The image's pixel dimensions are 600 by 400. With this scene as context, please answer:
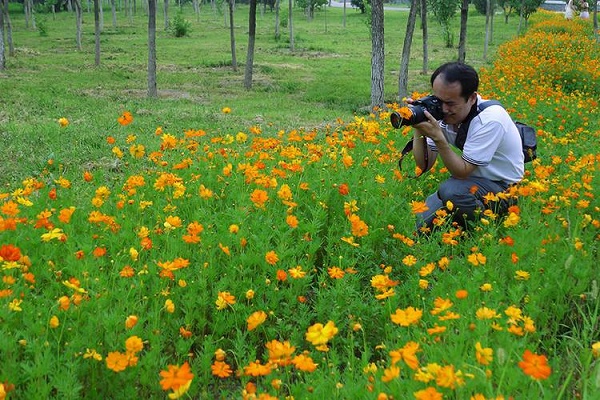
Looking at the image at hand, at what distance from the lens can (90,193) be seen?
4477mm

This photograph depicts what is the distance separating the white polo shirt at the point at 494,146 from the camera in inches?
149

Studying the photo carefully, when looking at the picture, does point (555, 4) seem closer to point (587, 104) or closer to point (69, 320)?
point (587, 104)

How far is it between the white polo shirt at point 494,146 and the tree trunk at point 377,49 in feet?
19.8

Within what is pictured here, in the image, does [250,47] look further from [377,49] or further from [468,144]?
[468,144]

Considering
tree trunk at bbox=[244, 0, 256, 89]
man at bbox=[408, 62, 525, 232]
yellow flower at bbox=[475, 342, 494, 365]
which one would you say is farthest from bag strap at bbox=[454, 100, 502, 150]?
tree trunk at bbox=[244, 0, 256, 89]

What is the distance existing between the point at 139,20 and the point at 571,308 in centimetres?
4262

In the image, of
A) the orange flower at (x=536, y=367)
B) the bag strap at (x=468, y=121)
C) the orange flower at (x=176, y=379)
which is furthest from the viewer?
the bag strap at (x=468, y=121)

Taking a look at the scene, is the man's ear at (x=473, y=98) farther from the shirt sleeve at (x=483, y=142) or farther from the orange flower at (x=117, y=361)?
the orange flower at (x=117, y=361)

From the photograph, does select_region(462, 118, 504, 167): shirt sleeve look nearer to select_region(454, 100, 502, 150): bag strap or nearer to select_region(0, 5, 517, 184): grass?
select_region(454, 100, 502, 150): bag strap

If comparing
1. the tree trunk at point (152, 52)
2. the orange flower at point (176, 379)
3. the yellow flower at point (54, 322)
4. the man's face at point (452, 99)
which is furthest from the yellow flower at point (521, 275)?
the tree trunk at point (152, 52)

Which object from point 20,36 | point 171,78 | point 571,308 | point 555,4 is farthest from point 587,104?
point 555,4

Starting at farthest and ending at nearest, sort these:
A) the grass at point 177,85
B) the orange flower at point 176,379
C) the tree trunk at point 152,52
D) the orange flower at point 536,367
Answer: the tree trunk at point 152,52 < the grass at point 177,85 < the orange flower at point 176,379 < the orange flower at point 536,367

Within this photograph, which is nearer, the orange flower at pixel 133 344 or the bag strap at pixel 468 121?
the orange flower at pixel 133 344

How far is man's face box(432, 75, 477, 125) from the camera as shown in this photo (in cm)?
367
